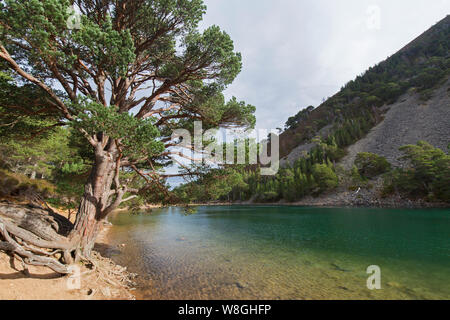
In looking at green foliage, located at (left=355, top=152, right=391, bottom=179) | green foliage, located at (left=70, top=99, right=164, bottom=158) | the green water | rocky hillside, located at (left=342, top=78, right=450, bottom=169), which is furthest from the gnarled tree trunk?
rocky hillside, located at (left=342, top=78, right=450, bottom=169)

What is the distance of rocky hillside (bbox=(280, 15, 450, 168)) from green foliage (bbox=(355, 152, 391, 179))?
4.11 meters

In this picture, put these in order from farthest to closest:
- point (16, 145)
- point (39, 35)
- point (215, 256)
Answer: point (16, 145) → point (215, 256) → point (39, 35)

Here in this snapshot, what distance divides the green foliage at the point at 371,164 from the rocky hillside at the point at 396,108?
411cm

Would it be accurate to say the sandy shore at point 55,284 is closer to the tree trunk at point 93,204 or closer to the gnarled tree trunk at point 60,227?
the gnarled tree trunk at point 60,227

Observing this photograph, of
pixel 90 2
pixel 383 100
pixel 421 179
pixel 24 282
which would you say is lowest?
pixel 24 282

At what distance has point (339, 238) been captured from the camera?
1494 cm

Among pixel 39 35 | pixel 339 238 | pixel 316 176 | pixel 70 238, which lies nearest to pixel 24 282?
pixel 70 238

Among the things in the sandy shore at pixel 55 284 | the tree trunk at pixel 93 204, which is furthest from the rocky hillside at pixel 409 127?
the sandy shore at pixel 55 284

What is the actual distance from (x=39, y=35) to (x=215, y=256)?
1109 cm

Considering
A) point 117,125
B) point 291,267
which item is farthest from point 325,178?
point 117,125

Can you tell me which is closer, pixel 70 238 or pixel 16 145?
pixel 70 238

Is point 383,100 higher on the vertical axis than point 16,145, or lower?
higher

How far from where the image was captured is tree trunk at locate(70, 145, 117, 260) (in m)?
6.40
